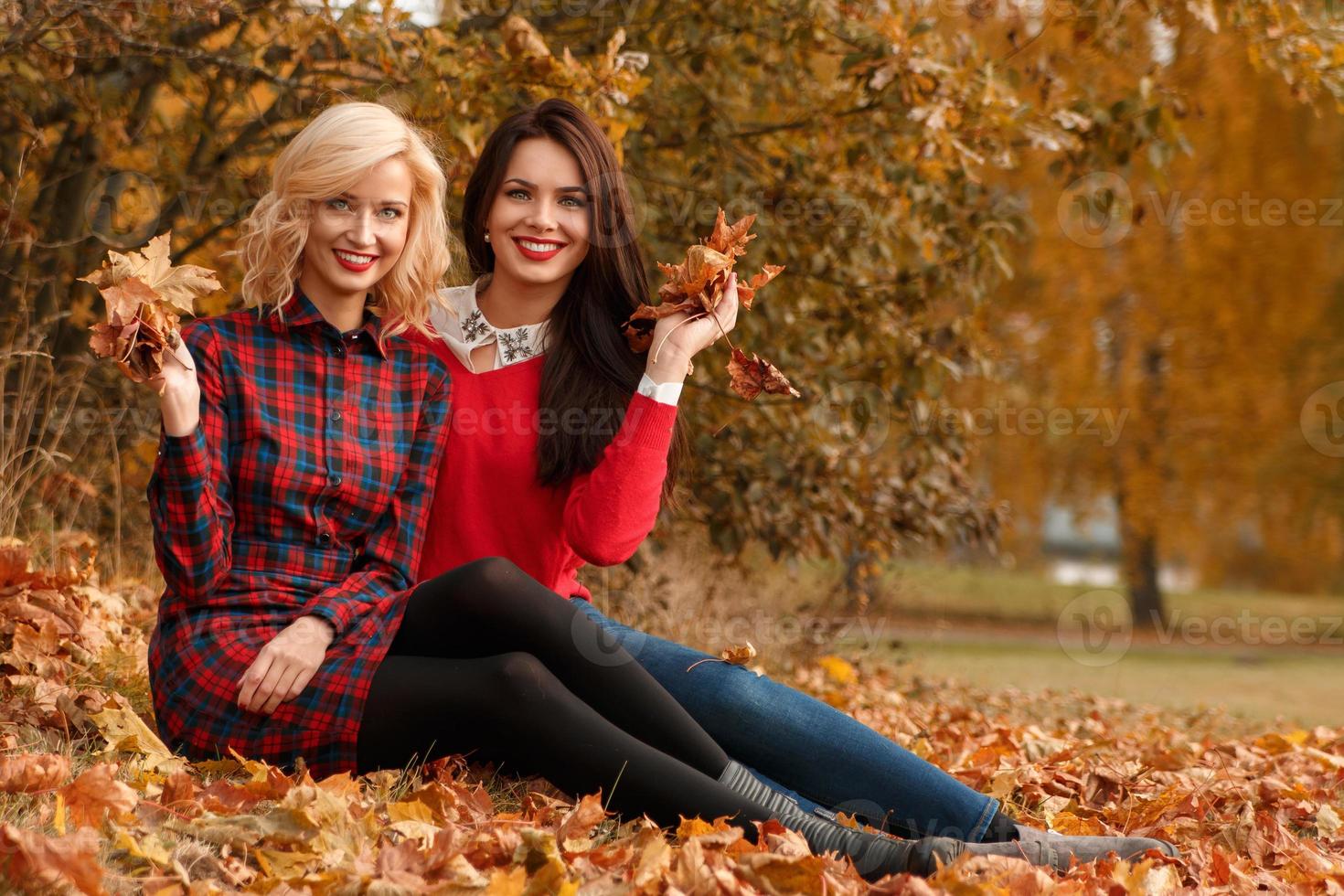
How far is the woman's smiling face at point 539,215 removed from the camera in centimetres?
302

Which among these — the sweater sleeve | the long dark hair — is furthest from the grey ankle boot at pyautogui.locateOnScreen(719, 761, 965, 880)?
the long dark hair

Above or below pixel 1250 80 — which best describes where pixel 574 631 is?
below

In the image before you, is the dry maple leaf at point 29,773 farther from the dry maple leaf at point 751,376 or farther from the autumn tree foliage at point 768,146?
the autumn tree foliage at point 768,146

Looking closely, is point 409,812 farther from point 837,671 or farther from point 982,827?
point 837,671

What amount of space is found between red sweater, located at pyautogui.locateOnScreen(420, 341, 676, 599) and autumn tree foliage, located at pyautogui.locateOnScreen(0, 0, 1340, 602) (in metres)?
1.20

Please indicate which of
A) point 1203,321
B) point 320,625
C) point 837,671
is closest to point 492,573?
point 320,625

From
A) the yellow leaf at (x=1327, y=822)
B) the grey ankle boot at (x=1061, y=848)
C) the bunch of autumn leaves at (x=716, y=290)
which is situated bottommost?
the yellow leaf at (x=1327, y=822)

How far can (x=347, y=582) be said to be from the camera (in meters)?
2.57

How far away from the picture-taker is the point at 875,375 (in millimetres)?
4918

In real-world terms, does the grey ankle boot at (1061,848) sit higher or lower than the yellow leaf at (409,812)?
higher

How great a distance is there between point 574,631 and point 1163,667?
937cm

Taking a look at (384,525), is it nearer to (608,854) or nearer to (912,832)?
(608,854)

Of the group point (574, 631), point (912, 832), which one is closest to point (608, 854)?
point (574, 631)

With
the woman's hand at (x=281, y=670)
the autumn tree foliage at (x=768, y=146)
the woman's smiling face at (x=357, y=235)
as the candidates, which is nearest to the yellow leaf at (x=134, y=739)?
the woman's hand at (x=281, y=670)
